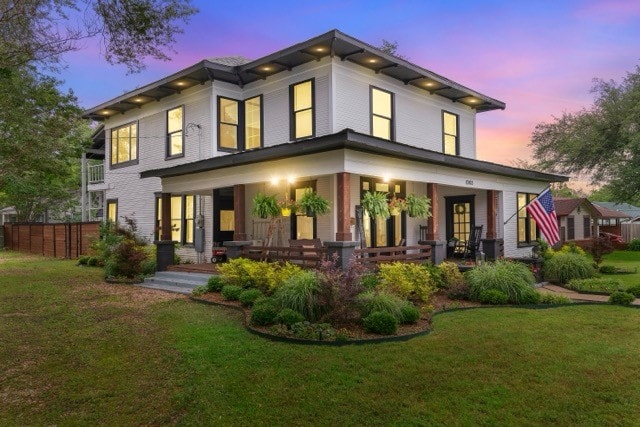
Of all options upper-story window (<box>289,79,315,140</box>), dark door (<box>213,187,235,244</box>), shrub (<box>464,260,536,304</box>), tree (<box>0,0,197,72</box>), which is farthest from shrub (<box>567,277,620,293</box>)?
tree (<box>0,0,197,72</box>)

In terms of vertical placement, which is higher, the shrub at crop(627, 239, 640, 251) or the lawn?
the shrub at crop(627, 239, 640, 251)

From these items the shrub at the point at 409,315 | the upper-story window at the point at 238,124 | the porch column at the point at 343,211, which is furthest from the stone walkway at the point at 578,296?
the upper-story window at the point at 238,124

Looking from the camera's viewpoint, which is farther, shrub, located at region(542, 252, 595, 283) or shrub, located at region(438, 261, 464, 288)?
shrub, located at region(542, 252, 595, 283)

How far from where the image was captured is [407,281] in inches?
357

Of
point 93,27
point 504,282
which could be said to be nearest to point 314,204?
point 504,282

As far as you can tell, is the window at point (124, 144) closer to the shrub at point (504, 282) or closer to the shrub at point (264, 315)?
the shrub at point (264, 315)

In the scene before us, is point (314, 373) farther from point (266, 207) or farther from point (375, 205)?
point (266, 207)

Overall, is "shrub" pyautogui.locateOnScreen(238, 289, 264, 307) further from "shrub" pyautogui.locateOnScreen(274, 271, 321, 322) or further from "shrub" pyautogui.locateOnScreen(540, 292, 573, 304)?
"shrub" pyautogui.locateOnScreen(540, 292, 573, 304)

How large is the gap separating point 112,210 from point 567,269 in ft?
58.0

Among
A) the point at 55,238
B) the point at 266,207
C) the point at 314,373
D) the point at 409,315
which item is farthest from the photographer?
the point at 55,238

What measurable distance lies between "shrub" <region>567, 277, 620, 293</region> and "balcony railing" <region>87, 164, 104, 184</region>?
19109mm

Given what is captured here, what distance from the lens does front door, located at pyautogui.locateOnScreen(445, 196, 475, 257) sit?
16.4 metres

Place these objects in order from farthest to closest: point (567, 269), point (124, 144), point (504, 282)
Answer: point (124, 144) < point (567, 269) < point (504, 282)

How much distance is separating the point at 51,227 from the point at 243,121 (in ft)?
43.9
